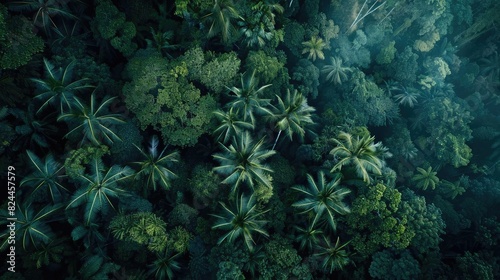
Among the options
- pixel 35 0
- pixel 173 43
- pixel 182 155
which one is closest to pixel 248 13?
pixel 173 43

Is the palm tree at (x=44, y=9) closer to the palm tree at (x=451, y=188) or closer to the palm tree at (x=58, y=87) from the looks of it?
the palm tree at (x=58, y=87)

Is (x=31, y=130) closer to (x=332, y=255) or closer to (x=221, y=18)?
(x=221, y=18)

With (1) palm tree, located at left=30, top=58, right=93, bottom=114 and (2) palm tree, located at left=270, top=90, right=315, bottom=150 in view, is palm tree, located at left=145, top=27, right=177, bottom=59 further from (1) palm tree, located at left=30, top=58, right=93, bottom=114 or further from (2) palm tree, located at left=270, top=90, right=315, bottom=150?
Result: (2) palm tree, located at left=270, top=90, right=315, bottom=150

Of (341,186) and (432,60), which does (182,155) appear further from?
(432,60)

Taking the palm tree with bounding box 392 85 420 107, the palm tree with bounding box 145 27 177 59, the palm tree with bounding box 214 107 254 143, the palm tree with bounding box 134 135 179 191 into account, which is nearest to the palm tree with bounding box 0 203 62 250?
the palm tree with bounding box 134 135 179 191

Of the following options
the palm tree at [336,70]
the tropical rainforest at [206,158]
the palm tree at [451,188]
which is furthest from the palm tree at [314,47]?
the palm tree at [451,188]

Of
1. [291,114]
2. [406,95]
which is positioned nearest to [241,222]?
[291,114]
